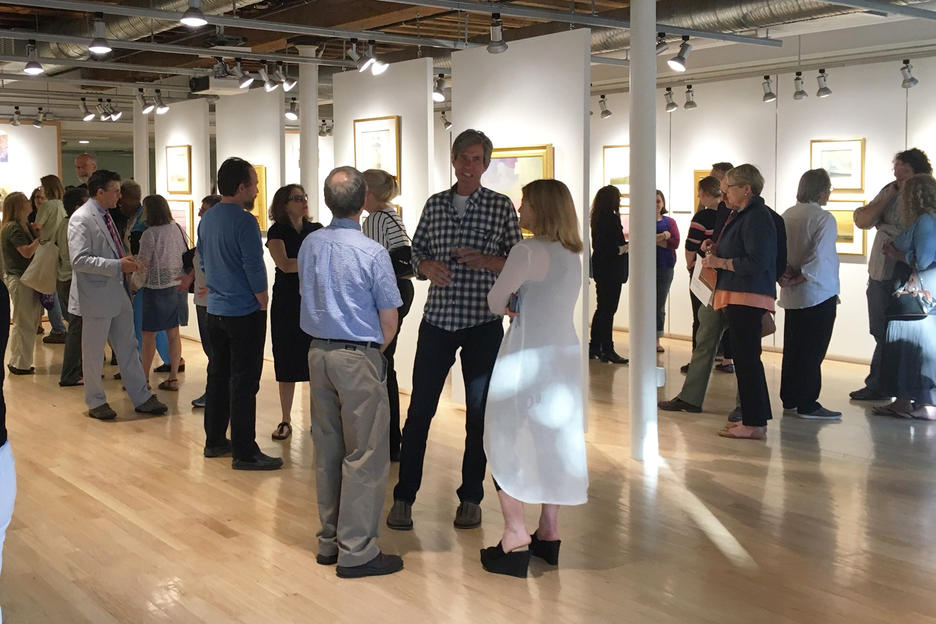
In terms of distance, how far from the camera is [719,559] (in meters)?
4.84

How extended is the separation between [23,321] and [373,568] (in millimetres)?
6812

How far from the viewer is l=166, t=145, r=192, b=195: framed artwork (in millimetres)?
12719

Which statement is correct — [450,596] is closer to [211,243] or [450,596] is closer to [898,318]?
[211,243]

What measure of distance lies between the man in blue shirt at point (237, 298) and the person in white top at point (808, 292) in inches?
153

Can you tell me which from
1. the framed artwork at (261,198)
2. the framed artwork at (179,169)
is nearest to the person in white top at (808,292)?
the framed artwork at (261,198)

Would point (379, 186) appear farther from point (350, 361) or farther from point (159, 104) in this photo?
point (159, 104)

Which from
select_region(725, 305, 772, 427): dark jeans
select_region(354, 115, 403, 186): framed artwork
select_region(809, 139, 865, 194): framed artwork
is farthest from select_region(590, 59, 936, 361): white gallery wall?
select_region(354, 115, 403, 186): framed artwork

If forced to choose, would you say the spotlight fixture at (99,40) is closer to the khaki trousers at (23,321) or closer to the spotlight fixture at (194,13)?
the spotlight fixture at (194,13)

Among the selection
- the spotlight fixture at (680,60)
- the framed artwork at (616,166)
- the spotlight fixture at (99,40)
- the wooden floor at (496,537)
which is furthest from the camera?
the framed artwork at (616,166)

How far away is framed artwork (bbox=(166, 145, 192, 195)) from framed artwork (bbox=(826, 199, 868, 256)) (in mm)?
7311

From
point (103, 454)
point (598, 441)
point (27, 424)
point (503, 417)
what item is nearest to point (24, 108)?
point (27, 424)

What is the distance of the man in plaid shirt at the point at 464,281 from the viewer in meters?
5.03

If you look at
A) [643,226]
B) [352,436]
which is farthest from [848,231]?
[352,436]

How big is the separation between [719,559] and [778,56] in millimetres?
7924
